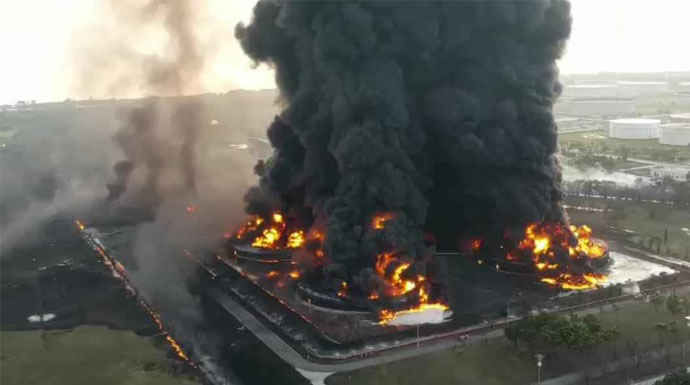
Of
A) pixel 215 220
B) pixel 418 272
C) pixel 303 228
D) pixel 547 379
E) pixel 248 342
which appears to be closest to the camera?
pixel 547 379

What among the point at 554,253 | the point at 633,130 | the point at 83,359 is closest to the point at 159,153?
the point at 83,359

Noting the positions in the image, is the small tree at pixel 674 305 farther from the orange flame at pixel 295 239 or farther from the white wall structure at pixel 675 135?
the white wall structure at pixel 675 135

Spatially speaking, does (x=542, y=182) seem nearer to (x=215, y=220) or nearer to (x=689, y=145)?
(x=215, y=220)

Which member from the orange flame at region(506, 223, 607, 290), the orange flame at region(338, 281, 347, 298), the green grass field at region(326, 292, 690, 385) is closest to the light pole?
the green grass field at region(326, 292, 690, 385)

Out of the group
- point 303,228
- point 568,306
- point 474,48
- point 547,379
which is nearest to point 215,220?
point 303,228

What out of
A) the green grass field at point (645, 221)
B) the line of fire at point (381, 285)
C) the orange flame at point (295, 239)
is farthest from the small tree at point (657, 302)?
the orange flame at point (295, 239)

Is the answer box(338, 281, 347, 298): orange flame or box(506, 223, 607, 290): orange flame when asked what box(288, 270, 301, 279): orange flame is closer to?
box(338, 281, 347, 298): orange flame

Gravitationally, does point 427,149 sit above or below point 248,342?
above
